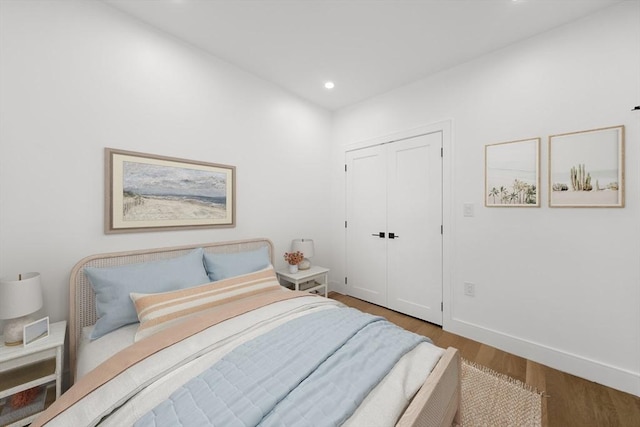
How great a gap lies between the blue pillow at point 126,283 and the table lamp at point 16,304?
0.28 m

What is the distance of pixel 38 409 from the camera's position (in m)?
1.40

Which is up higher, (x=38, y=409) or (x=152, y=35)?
(x=152, y=35)

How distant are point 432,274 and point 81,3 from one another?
377 cm

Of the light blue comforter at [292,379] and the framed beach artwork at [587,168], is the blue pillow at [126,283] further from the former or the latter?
the framed beach artwork at [587,168]

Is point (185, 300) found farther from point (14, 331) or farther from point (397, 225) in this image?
point (397, 225)

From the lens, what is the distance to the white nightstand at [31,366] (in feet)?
4.17

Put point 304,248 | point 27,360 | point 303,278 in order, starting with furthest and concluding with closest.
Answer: point 304,248 → point 303,278 → point 27,360

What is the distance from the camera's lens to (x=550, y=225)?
208 centimetres

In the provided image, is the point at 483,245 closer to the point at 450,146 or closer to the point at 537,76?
the point at 450,146

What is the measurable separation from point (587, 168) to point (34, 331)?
3.81m

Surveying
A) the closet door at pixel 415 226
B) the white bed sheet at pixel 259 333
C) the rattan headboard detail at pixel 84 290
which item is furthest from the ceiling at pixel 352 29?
the white bed sheet at pixel 259 333

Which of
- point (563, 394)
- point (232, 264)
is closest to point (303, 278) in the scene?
point (232, 264)

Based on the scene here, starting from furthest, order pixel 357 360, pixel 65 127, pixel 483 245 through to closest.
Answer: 1. pixel 483 245
2. pixel 65 127
3. pixel 357 360

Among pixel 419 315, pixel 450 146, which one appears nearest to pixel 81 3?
pixel 450 146
